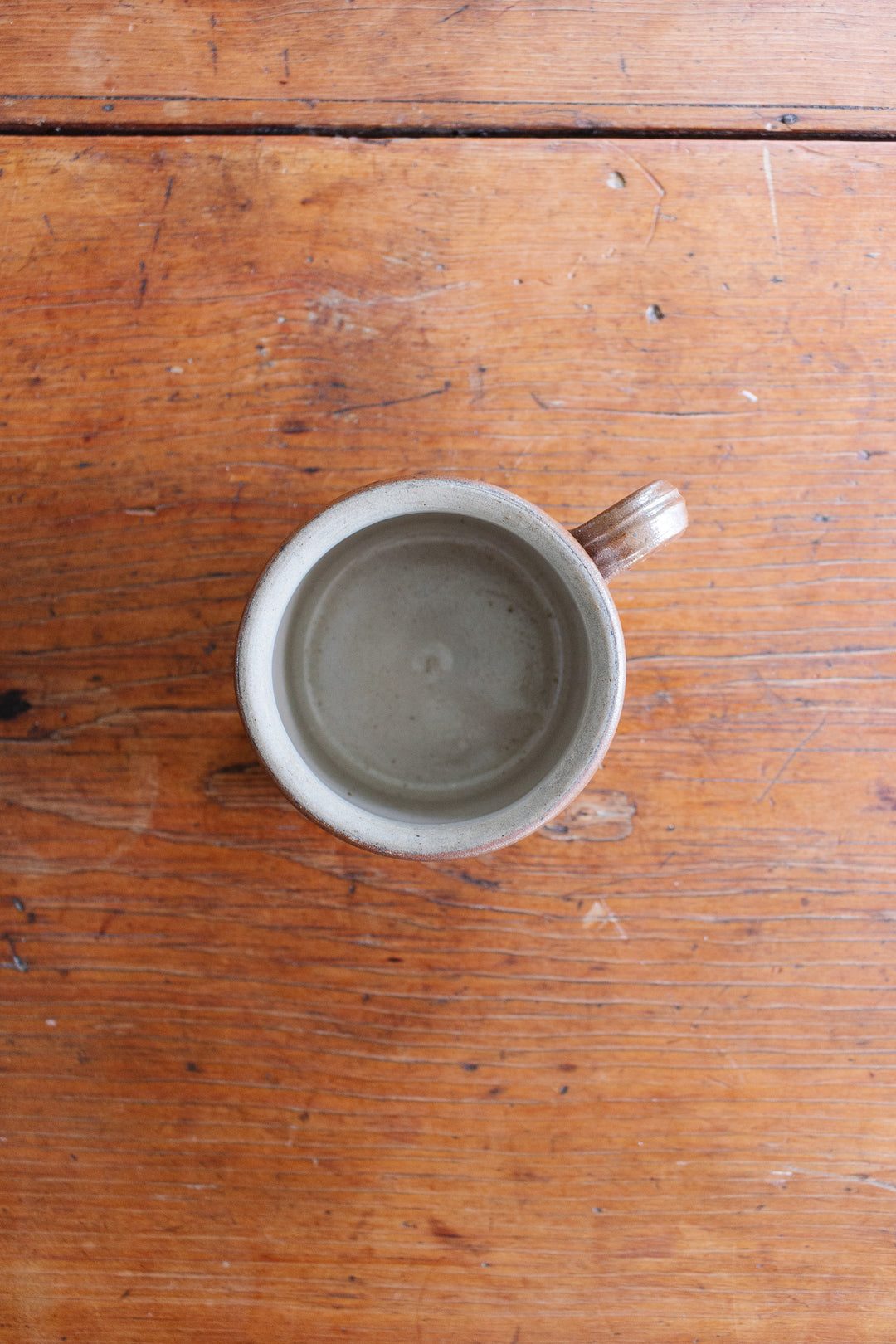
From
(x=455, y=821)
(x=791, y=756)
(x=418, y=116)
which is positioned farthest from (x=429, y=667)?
(x=418, y=116)

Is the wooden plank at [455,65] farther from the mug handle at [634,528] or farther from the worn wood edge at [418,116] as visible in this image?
the mug handle at [634,528]

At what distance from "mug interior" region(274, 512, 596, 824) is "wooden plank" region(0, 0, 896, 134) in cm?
35

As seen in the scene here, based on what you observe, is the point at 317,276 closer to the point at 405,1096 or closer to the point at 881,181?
the point at 881,181

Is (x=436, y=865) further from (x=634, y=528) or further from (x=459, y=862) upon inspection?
(x=634, y=528)

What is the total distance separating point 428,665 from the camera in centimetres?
62

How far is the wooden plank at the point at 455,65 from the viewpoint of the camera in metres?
0.67

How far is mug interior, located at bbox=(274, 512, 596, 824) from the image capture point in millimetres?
603

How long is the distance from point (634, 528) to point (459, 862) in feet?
0.95

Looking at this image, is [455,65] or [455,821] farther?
[455,65]

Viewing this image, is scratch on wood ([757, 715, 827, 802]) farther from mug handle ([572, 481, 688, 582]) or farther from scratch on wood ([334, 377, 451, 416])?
scratch on wood ([334, 377, 451, 416])

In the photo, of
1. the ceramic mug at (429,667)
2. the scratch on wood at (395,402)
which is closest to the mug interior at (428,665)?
the ceramic mug at (429,667)

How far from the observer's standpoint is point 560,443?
66cm

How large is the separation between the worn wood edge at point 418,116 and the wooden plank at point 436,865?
2 cm

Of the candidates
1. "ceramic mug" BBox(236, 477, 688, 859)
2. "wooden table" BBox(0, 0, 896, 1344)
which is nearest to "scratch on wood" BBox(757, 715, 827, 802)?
"wooden table" BBox(0, 0, 896, 1344)
